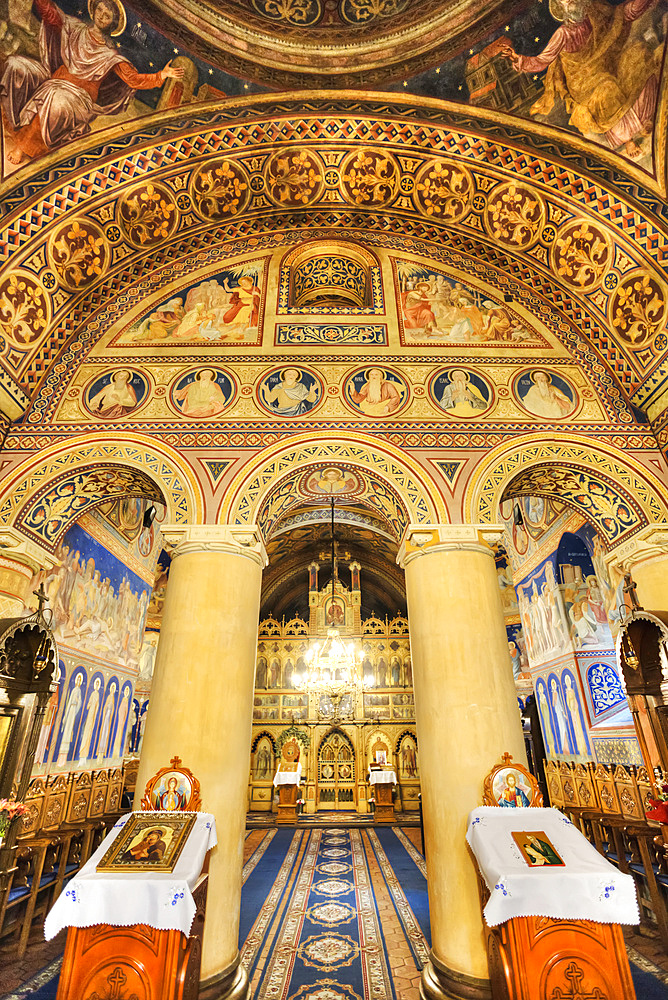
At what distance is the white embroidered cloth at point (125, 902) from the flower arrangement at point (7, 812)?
2014 mm

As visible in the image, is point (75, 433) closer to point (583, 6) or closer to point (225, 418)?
point (225, 418)

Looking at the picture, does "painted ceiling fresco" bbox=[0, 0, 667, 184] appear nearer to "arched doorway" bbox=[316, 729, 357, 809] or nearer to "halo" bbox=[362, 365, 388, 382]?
"halo" bbox=[362, 365, 388, 382]

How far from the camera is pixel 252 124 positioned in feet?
23.9

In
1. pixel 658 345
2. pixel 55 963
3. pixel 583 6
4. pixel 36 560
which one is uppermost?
pixel 583 6

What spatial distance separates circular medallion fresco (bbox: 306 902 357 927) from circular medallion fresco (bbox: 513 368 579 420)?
273 inches

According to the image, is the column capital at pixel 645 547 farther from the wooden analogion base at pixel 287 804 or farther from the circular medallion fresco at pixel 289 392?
the wooden analogion base at pixel 287 804

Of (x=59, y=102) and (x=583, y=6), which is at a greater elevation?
(x=583, y=6)

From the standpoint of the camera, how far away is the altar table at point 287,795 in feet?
49.0

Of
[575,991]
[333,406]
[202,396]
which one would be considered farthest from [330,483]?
[575,991]

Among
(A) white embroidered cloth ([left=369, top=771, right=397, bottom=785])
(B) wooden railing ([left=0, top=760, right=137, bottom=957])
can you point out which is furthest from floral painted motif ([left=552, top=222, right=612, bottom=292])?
(A) white embroidered cloth ([left=369, top=771, right=397, bottom=785])

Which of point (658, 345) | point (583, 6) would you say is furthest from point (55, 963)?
point (583, 6)

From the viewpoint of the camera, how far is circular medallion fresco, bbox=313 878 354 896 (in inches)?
306

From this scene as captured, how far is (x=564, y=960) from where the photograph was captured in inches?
145

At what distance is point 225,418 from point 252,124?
405 centimetres
